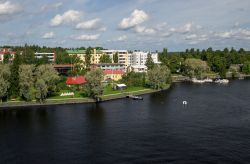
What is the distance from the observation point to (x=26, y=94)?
262 feet

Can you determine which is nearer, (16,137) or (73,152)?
(73,152)

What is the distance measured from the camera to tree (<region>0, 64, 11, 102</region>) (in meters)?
78.1

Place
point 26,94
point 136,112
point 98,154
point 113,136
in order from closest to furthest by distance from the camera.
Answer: point 98,154
point 113,136
point 136,112
point 26,94

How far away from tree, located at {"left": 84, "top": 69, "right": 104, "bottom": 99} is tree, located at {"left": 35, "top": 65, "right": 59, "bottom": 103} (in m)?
8.52

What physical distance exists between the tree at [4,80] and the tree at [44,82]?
6.85 m

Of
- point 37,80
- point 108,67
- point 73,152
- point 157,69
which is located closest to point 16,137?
point 73,152

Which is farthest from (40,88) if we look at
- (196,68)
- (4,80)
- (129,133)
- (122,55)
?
(122,55)

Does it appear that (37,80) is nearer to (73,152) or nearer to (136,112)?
(136,112)

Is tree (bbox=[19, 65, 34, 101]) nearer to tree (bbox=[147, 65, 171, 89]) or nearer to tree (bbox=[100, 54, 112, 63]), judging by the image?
tree (bbox=[147, 65, 171, 89])

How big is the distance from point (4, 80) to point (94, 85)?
21.5 m

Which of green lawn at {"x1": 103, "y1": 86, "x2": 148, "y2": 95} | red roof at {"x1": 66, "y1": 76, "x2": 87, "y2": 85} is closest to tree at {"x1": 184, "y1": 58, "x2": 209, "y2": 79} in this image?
green lawn at {"x1": 103, "y1": 86, "x2": 148, "y2": 95}

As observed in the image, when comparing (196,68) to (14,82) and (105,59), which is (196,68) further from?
(14,82)

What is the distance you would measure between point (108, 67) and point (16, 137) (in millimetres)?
86309

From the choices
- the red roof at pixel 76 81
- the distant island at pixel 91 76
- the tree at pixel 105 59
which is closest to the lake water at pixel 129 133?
the distant island at pixel 91 76
